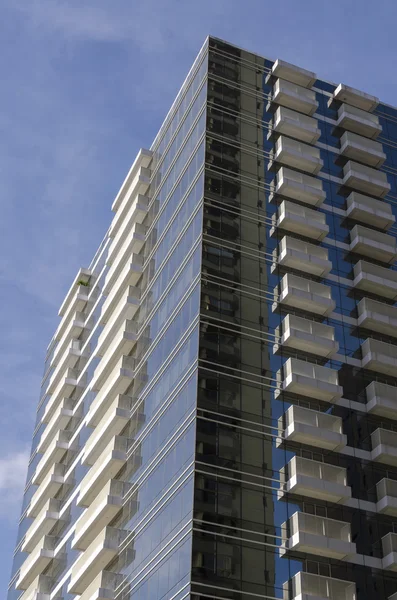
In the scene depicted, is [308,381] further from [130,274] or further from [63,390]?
[63,390]

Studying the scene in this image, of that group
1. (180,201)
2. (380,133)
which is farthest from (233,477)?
(380,133)

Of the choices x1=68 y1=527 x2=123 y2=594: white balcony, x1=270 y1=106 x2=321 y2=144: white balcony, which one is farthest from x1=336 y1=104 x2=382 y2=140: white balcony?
x1=68 y1=527 x2=123 y2=594: white balcony

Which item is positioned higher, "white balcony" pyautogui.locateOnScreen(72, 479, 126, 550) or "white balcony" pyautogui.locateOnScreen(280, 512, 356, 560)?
"white balcony" pyautogui.locateOnScreen(72, 479, 126, 550)

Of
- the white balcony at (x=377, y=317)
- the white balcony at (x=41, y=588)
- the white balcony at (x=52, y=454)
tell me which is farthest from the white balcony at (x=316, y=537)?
the white balcony at (x=52, y=454)

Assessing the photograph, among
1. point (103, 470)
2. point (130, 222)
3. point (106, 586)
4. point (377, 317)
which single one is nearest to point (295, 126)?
point (130, 222)

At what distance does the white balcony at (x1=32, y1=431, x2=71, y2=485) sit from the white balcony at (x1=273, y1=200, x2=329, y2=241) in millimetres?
29024

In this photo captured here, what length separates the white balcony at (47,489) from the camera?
81812 mm

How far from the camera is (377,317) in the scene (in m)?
64.5

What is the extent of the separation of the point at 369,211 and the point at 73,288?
1404 inches

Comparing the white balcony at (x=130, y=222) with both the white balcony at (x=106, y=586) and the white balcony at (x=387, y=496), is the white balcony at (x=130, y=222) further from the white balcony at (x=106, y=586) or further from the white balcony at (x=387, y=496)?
the white balcony at (x=387, y=496)

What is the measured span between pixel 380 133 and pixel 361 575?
36.7 metres

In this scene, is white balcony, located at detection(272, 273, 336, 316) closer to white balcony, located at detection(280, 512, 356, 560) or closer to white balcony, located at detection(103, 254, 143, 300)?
white balcony, located at detection(280, 512, 356, 560)

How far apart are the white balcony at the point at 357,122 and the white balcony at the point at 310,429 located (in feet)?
87.5

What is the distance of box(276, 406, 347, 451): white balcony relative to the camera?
186 feet
